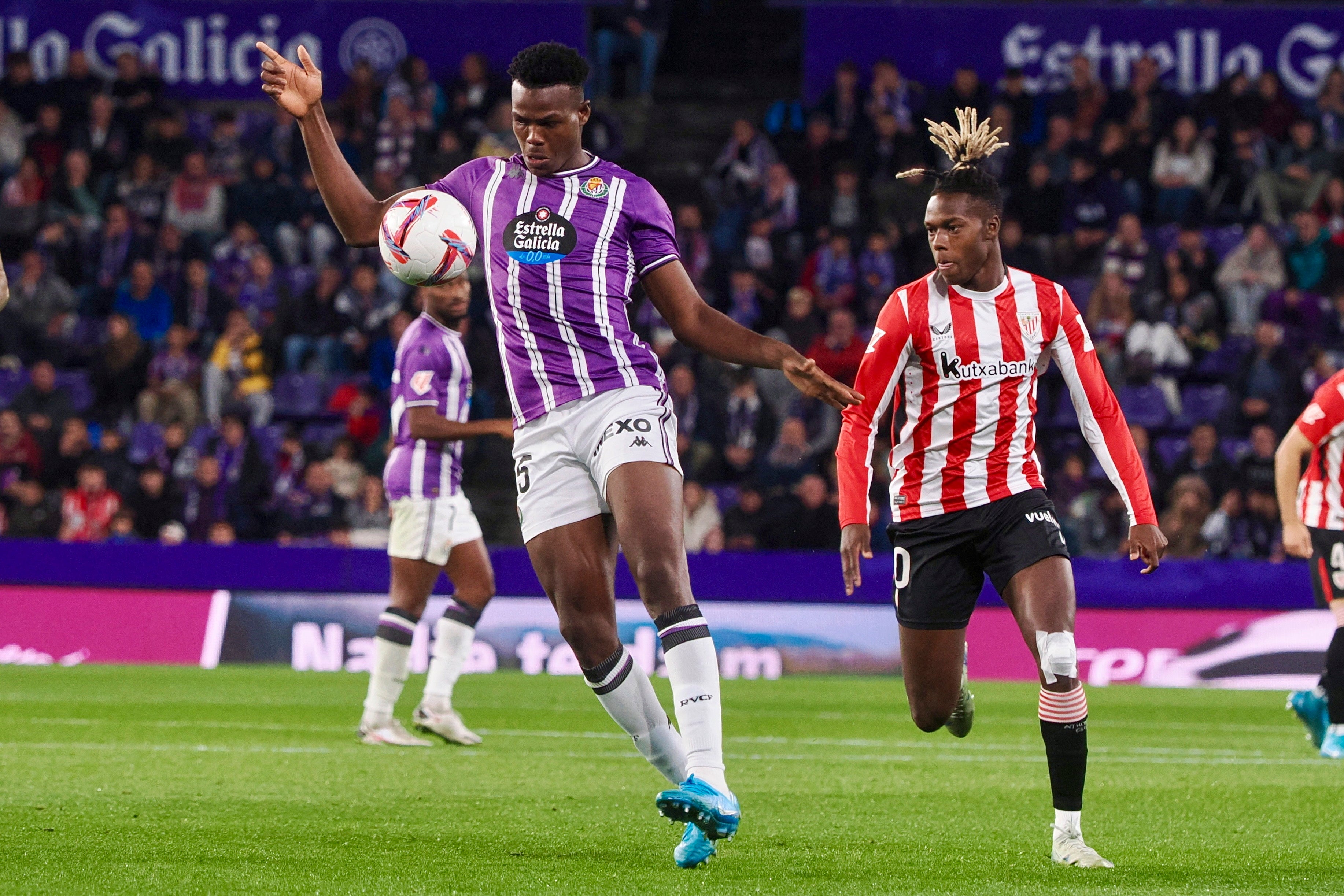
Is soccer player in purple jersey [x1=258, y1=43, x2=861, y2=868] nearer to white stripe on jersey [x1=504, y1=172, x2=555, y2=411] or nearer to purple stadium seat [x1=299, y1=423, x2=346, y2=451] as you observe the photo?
white stripe on jersey [x1=504, y1=172, x2=555, y2=411]

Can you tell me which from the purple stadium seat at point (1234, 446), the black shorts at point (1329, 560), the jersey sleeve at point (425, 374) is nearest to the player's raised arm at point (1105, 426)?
the black shorts at point (1329, 560)

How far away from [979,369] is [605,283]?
1.43 m

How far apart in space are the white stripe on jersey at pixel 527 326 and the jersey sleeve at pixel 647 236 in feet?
1.06

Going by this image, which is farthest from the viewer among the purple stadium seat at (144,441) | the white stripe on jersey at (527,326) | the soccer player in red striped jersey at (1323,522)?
the purple stadium seat at (144,441)

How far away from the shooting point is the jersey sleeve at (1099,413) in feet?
19.9

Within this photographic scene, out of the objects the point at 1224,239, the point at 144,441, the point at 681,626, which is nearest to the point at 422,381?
the point at 681,626

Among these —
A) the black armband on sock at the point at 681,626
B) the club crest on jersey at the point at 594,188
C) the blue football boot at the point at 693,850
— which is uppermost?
the club crest on jersey at the point at 594,188

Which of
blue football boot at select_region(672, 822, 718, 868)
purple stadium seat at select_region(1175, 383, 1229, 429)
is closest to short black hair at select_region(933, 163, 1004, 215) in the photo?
blue football boot at select_region(672, 822, 718, 868)

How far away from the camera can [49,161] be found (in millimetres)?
19828

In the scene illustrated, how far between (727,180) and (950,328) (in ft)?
43.7

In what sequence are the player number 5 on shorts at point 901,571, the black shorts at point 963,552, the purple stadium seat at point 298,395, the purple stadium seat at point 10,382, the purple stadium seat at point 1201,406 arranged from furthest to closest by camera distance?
the purple stadium seat at point 298,395
the purple stadium seat at point 10,382
the purple stadium seat at point 1201,406
the player number 5 on shorts at point 901,571
the black shorts at point 963,552

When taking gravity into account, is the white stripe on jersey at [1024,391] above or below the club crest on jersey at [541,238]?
below

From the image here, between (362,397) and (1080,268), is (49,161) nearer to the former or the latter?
(362,397)

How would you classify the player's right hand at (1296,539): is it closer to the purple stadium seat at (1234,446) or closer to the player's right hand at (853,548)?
the player's right hand at (853,548)
